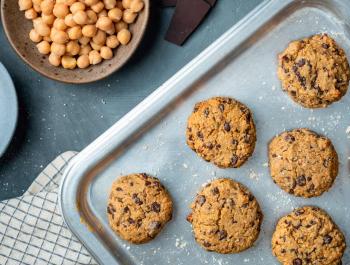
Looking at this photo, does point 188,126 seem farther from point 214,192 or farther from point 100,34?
point 100,34

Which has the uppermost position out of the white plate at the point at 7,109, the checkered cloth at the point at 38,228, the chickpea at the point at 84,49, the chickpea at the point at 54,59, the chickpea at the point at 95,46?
the chickpea at the point at 95,46

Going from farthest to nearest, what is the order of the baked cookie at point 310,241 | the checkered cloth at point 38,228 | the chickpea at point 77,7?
the checkered cloth at point 38,228 → the chickpea at point 77,7 → the baked cookie at point 310,241

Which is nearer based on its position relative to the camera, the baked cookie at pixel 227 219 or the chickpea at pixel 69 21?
the baked cookie at pixel 227 219

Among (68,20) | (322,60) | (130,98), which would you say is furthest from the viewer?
(130,98)

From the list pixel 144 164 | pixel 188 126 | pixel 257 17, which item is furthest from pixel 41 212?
pixel 257 17

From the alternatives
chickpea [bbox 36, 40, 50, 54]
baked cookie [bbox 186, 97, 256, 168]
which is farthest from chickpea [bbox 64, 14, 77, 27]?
baked cookie [bbox 186, 97, 256, 168]

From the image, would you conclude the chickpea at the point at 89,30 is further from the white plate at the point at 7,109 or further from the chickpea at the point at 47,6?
the white plate at the point at 7,109

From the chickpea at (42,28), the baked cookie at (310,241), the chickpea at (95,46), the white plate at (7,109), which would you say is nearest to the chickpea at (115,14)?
the chickpea at (95,46)
